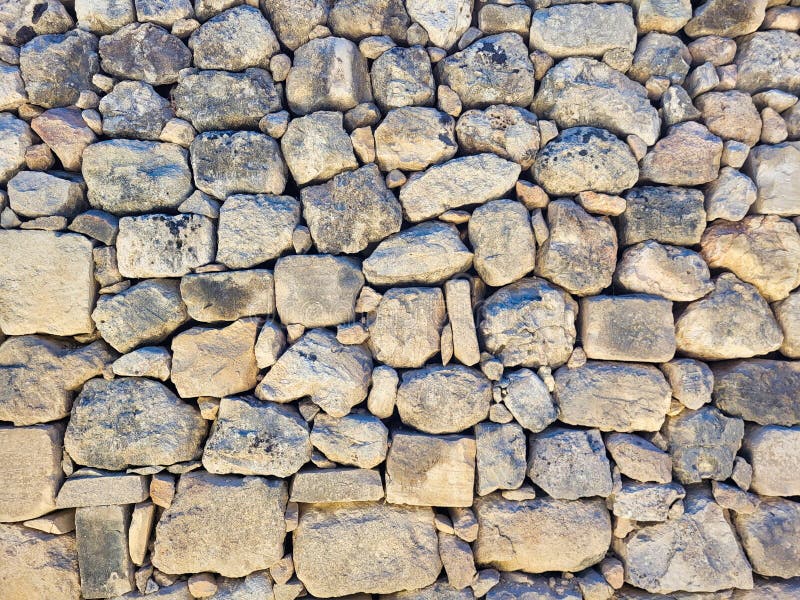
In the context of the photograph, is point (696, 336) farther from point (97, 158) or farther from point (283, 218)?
point (97, 158)

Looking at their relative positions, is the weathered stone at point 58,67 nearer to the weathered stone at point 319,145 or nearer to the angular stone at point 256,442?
the weathered stone at point 319,145

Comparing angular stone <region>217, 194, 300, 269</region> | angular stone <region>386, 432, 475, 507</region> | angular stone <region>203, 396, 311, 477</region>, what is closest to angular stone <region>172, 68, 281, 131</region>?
angular stone <region>217, 194, 300, 269</region>

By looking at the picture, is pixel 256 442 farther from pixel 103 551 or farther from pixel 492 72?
pixel 492 72

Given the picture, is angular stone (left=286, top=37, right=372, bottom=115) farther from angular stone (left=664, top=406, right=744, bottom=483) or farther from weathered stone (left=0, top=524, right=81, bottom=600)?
weathered stone (left=0, top=524, right=81, bottom=600)

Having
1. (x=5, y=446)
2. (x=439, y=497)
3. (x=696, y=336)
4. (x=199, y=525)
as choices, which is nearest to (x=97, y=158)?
(x=5, y=446)

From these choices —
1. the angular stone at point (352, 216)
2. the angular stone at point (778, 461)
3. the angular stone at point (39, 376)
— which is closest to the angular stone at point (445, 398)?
the angular stone at point (352, 216)
